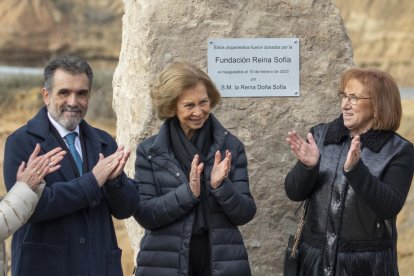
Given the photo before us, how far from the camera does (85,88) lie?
3.70 meters

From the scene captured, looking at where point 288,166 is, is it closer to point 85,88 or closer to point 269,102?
point 269,102

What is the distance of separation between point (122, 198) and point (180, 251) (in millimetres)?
361

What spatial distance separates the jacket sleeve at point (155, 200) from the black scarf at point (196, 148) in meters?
0.07

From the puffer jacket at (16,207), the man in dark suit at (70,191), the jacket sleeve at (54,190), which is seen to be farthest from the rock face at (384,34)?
the puffer jacket at (16,207)

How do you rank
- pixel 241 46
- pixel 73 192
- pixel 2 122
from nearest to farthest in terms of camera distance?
pixel 73 192 → pixel 241 46 → pixel 2 122

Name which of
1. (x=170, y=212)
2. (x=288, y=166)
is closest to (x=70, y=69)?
(x=170, y=212)

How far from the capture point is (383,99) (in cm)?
405

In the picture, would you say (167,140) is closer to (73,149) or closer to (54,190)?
(73,149)

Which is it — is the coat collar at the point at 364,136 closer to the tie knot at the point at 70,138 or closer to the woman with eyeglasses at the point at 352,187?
the woman with eyeglasses at the point at 352,187

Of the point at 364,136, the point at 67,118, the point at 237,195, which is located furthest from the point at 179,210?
the point at 364,136

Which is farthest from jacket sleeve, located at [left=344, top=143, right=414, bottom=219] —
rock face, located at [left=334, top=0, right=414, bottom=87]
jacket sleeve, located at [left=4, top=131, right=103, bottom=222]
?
rock face, located at [left=334, top=0, right=414, bottom=87]

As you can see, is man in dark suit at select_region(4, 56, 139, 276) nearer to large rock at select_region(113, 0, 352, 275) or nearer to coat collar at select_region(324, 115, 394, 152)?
coat collar at select_region(324, 115, 394, 152)

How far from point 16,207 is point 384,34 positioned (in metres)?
10.9

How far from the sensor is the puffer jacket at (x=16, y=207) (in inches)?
131
